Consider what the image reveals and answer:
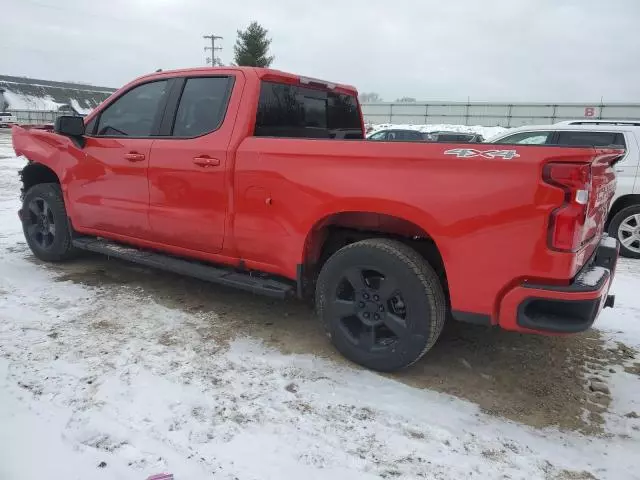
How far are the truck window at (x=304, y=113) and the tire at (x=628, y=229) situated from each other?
4203 mm

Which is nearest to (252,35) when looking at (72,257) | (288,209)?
(72,257)

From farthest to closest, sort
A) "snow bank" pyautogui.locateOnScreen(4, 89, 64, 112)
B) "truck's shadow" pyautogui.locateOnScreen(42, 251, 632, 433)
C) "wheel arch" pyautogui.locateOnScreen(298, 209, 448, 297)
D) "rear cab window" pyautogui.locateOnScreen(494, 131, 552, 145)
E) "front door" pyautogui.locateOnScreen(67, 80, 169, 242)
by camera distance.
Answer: "snow bank" pyautogui.locateOnScreen(4, 89, 64, 112)
"rear cab window" pyautogui.locateOnScreen(494, 131, 552, 145)
"front door" pyautogui.locateOnScreen(67, 80, 169, 242)
"wheel arch" pyautogui.locateOnScreen(298, 209, 448, 297)
"truck's shadow" pyautogui.locateOnScreen(42, 251, 632, 433)

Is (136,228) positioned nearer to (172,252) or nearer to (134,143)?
(172,252)

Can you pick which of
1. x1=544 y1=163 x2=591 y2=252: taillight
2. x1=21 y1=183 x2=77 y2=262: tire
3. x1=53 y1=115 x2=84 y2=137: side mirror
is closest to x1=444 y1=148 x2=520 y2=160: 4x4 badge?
x1=544 y1=163 x2=591 y2=252: taillight

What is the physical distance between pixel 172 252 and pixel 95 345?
107 centimetres

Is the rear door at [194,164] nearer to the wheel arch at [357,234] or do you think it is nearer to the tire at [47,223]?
the wheel arch at [357,234]

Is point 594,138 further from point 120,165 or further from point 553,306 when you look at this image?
point 120,165

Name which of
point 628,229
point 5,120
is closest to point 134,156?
point 628,229

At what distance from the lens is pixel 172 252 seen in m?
4.28

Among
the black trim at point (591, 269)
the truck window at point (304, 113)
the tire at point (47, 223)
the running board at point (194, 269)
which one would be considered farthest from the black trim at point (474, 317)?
the tire at point (47, 223)

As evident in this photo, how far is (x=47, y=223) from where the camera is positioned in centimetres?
531

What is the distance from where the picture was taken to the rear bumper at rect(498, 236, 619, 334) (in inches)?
101

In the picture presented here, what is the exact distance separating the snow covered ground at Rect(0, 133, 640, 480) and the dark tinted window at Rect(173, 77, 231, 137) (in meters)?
1.53

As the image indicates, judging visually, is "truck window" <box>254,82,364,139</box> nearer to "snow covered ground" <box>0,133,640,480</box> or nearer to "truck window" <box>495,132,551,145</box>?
"snow covered ground" <box>0,133,640,480</box>
